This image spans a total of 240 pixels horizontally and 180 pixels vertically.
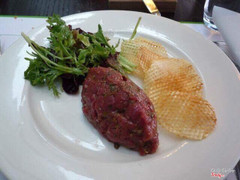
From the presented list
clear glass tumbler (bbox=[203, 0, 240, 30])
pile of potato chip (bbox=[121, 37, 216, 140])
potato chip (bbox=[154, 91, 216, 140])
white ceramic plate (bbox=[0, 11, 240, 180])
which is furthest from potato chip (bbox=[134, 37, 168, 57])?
clear glass tumbler (bbox=[203, 0, 240, 30])

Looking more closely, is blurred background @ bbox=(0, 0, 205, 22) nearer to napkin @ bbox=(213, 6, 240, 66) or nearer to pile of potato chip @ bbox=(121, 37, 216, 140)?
napkin @ bbox=(213, 6, 240, 66)

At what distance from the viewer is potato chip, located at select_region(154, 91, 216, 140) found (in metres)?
1.54

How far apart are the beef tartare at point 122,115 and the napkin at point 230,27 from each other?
1.28m

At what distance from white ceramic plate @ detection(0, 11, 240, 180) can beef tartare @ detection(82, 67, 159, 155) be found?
93 mm

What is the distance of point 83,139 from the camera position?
1593 millimetres

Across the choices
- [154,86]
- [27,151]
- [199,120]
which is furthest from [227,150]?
[27,151]

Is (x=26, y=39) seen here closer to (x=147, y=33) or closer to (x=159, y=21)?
(x=147, y=33)

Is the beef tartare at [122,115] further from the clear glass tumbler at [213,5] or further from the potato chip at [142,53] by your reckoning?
the clear glass tumbler at [213,5]

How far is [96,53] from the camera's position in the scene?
202 centimetres

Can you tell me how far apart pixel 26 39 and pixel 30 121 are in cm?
77

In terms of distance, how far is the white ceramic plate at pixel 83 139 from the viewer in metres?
1.33

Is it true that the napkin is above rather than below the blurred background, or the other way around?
above

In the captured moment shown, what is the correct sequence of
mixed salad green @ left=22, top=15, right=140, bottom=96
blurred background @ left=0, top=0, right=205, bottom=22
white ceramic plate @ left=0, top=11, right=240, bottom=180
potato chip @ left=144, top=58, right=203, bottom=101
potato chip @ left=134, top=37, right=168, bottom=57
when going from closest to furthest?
white ceramic plate @ left=0, top=11, right=240, bottom=180 → potato chip @ left=144, top=58, right=203, bottom=101 → mixed salad green @ left=22, top=15, right=140, bottom=96 → potato chip @ left=134, top=37, right=168, bottom=57 → blurred background @ left=0, top=0, right=205, bottom=22

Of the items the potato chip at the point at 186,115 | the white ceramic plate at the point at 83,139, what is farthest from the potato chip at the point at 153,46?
the potato chip at the point at 186,115
